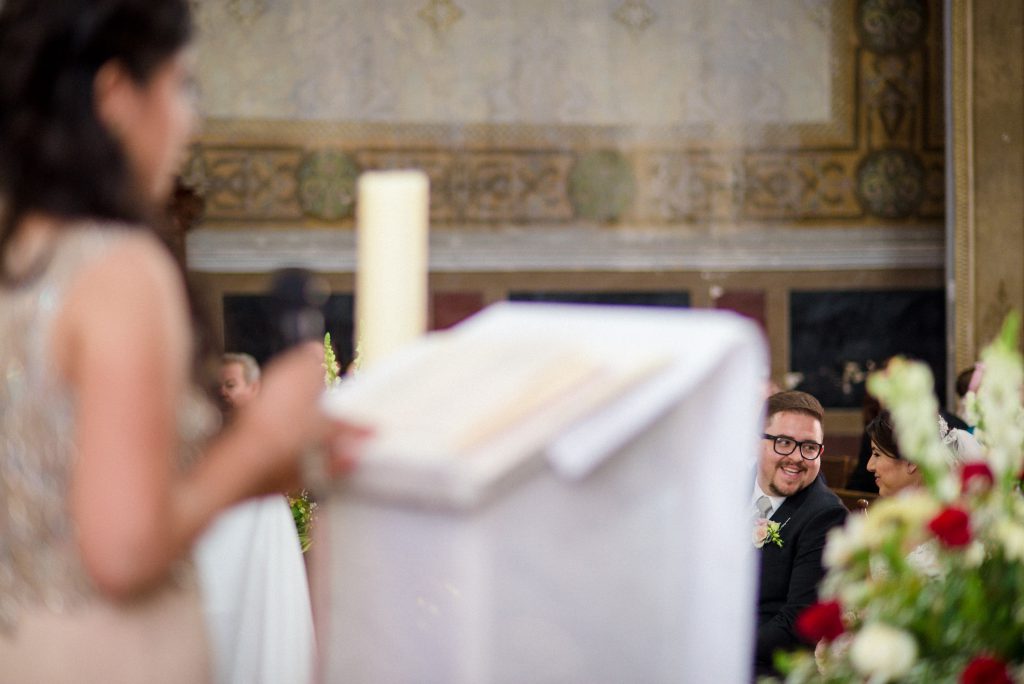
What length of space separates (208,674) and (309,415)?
32 centimetres

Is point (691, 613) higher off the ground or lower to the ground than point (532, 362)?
lower

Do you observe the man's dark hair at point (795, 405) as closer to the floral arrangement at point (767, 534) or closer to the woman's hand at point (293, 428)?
the floral arrangement at point (767, 534)

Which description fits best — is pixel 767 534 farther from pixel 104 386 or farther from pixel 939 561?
pixel 104 386

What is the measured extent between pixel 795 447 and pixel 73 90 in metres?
3.44

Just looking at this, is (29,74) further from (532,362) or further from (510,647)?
(510,647)

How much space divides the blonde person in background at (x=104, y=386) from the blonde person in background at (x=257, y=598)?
1.98 metres

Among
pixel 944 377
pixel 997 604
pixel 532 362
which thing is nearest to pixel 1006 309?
pixel 944 377

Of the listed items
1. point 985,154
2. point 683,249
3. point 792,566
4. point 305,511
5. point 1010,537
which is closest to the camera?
point 1010,537

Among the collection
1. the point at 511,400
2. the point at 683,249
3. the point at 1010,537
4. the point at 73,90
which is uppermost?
the point at 73,90

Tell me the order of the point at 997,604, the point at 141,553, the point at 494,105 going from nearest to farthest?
the point at 141,553 < the point at 997,604 < the point at 494,105

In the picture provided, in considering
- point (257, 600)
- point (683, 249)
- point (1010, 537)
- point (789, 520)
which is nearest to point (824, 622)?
point (1010, 537)

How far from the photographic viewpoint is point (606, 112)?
9.60 metres

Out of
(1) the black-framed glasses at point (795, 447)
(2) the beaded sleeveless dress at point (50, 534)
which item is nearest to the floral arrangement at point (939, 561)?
(2) the beaded sleeveless dress at point (50, 534)

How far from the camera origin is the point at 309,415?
4.08 ft
